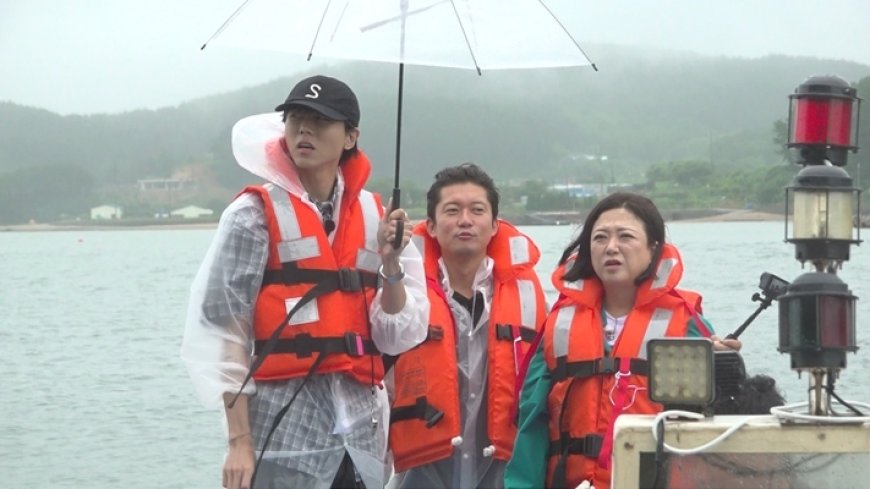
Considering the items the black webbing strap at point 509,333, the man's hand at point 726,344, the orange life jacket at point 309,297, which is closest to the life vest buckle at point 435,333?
the black webbing strap at point 509,333

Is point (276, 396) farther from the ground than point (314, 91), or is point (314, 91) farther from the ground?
point (314, 91)

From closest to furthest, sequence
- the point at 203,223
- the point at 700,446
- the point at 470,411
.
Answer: the point at 700,446
the point at 470,411
the point at 203,223

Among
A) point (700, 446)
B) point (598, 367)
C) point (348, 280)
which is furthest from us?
point (598, 367)

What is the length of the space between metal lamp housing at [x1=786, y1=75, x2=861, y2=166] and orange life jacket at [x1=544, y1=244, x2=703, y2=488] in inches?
42.9

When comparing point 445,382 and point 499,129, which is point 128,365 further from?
point 499,129

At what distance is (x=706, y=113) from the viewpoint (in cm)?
5616

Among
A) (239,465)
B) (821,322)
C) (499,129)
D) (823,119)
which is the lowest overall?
(239,465)

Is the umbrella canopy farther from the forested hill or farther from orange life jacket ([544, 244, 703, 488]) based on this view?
the forested hill

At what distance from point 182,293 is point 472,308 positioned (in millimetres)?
24526

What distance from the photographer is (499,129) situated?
42875mm

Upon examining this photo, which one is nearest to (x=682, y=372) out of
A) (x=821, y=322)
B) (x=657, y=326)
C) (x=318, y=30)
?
(x=821, y=322)

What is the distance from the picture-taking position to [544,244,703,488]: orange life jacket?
4.32 m

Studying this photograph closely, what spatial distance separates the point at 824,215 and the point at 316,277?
1.50 meters

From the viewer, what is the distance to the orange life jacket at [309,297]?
13.6 ft
